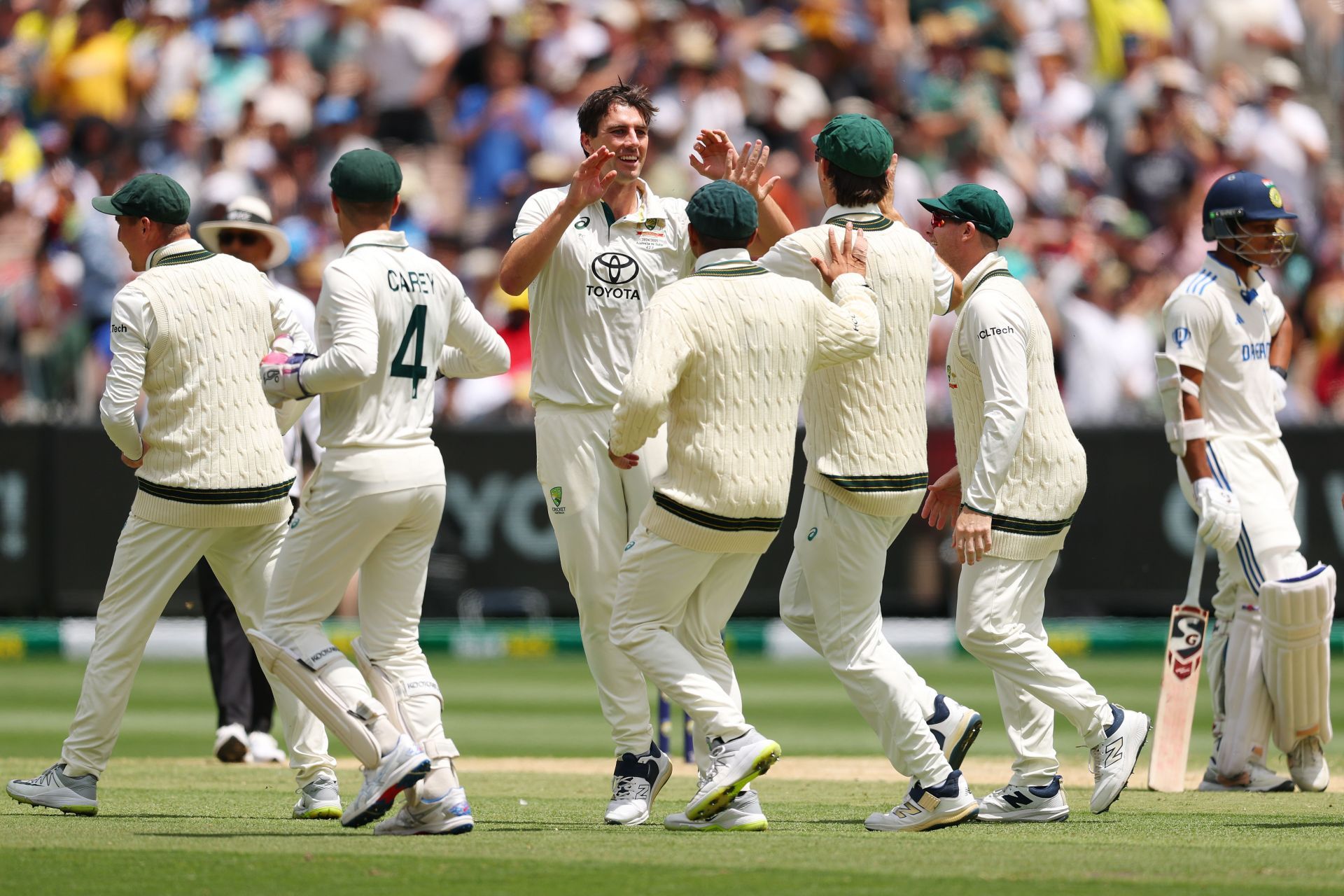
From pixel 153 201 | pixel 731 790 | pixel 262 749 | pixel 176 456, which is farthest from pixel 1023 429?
pixel 262 749

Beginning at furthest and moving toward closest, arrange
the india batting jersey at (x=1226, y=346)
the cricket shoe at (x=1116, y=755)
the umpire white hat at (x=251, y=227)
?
the umpire white hat at (x=251, y=227)
the india batting jersey at (x=1226, y=346)
the cricket shoe at (x=1116, y=755)

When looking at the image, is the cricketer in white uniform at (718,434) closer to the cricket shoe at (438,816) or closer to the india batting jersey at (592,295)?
the india batting jersey at (592,295)

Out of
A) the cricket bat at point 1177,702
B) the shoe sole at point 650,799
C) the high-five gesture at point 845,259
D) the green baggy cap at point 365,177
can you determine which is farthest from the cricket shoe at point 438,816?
the cricket bat at point 1177,702

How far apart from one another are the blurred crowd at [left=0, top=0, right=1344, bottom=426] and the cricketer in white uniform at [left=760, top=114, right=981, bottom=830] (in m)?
8.67

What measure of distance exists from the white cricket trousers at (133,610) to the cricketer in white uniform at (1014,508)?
240 centimetres

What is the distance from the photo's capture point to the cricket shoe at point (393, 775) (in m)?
6.39

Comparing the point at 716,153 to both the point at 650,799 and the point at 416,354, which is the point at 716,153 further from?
the point at 650,799

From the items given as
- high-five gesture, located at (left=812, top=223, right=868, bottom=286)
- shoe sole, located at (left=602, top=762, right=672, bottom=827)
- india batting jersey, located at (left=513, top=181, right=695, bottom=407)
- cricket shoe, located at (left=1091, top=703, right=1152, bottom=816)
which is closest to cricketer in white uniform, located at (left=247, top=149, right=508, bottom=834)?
india batting jersey, located at (left=513, top=181, right=695, bottom=407)

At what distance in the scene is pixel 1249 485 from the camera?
833cm

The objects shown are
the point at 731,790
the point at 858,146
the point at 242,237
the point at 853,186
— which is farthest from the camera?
the point at 242,237

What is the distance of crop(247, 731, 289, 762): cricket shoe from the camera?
9781mm

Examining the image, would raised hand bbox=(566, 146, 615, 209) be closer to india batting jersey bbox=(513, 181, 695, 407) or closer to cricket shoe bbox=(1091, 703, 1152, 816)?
india batting jersey bbox=(513, 181, 695, 407)

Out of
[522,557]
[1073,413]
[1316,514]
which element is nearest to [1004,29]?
[1073,413]

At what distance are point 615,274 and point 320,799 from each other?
2.11 m
